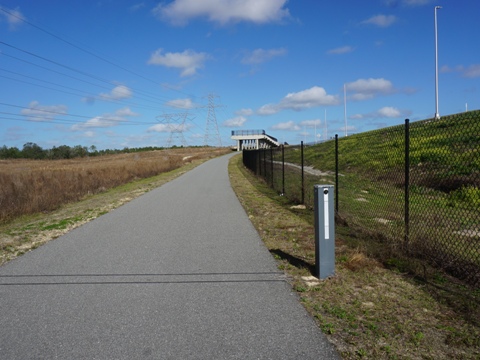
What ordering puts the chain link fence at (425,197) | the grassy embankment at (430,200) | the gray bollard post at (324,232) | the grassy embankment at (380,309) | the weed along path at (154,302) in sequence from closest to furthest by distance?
the grassy embankment at (380,309), the weed along path at (154,302), the gray bollard post at (324,232), the grassy embankment at (430,200), the chain link fence at (425,197)

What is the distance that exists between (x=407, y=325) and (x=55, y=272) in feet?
16.6

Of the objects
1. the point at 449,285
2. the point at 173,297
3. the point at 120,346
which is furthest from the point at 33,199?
the point at 449,285

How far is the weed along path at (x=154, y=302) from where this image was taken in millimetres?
3890

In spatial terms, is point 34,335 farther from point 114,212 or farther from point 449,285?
point 114,212

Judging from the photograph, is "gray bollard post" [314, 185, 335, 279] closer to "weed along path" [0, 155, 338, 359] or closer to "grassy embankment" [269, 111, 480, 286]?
"weed along path" [0, 155, 338, 359]

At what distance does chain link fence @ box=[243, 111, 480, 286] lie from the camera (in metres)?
6.51

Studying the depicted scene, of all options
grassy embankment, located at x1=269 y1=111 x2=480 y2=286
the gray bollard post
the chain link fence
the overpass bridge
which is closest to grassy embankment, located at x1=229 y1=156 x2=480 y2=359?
the gray bollard post

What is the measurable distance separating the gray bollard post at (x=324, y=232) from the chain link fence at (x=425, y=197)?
1585mm

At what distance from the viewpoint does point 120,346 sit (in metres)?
3.94

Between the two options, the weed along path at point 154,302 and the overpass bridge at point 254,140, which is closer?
the weed along path at point 154,302

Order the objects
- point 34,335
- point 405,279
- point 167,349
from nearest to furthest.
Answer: point 167,349
point 34,335
point 405,279

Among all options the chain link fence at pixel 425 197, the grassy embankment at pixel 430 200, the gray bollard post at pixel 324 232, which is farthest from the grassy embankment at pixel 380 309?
the chain link fence at pixel 425 197

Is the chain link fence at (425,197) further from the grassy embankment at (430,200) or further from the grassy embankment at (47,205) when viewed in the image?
the grassy embankment at (47,205)

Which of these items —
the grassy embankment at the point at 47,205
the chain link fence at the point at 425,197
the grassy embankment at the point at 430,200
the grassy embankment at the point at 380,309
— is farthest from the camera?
the grassy embankment at the point at 47,205
